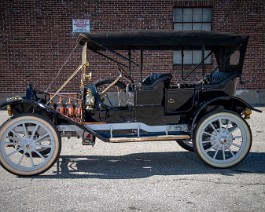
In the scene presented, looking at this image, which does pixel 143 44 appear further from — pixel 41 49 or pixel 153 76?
pixel 41 49

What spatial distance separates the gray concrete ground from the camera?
145 inches

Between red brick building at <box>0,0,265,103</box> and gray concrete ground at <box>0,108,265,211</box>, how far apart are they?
5894 millimetres

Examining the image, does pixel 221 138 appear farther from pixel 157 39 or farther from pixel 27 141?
pixel 27 141

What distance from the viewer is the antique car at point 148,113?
4.58 meters

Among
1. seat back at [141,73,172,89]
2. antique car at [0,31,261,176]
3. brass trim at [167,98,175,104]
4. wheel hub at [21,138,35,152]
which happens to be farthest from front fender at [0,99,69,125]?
brass trim at [167,98,175,104]

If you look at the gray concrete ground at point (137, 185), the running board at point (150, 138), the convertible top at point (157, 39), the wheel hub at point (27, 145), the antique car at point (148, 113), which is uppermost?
the convertible top at point (157, 39)

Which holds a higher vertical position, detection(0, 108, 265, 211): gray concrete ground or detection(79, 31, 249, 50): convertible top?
detection(79, 31, 249, 50): convertible top

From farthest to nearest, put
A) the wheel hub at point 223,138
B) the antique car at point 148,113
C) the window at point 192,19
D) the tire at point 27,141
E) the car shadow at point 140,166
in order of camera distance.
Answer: the window at point 192,19, the wheel hub at point 223,138, the car shadow at point 140,166, the antique car at point 148,113, the tire at point 27,141

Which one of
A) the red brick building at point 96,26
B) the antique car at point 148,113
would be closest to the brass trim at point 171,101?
the antique car at point 148,113

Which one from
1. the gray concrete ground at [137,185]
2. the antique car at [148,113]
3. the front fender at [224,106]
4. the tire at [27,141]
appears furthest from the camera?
the front fender at [224,106]

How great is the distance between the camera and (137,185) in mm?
4254

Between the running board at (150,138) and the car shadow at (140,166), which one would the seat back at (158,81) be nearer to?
the running board at (150,138)

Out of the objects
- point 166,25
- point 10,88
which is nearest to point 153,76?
point 166,25

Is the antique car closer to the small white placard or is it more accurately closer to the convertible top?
the convertible top
